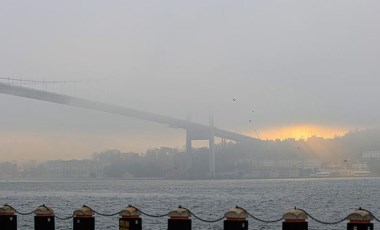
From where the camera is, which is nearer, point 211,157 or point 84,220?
point 84,220

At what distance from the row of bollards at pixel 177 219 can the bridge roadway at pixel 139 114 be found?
198ft

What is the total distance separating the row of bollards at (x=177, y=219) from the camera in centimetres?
964

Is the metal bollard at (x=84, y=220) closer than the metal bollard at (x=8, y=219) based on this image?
Yes

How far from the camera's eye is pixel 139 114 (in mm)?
81000

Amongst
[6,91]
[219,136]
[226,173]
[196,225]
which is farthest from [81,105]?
[196,225]

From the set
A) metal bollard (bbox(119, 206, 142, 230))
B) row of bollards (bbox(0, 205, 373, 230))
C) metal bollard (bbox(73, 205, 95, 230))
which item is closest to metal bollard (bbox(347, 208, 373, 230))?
row of bollards (bbox(0, 205, 373, 230))

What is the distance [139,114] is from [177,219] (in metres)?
70.7

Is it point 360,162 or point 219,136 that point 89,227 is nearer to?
point 219,136

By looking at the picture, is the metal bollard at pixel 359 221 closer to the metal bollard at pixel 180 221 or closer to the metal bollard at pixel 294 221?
the metal bollard at pixel 294 221

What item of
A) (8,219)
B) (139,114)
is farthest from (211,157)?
(8,219)

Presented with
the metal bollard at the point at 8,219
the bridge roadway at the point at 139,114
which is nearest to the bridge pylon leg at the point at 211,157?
the bridge roadway at the point at 139,114

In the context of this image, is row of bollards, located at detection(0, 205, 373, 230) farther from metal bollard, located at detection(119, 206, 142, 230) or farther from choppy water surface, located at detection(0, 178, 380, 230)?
choppy water surface, located at detection(0, 178, 380, 230)

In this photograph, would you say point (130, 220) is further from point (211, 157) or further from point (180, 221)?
point (211, 157)

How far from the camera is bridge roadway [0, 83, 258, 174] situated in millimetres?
73375
